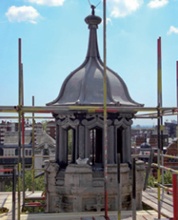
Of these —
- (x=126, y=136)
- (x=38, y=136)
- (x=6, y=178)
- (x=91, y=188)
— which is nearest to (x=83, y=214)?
(x=91, y=188)

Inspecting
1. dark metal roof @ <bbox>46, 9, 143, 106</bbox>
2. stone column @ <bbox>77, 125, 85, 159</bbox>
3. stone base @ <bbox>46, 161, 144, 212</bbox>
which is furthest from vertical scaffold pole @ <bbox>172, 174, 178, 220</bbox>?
stone column @ <bbox>77, 125, 85, 159</bbox>

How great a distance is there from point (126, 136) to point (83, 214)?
357 centimetres

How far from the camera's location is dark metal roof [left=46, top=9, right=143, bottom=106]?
13.6 metres

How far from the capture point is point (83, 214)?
40.2 feet

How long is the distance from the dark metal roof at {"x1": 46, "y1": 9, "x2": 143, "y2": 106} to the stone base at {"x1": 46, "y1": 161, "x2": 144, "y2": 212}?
2.39 m

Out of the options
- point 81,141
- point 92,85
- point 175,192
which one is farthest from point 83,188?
point 175,192

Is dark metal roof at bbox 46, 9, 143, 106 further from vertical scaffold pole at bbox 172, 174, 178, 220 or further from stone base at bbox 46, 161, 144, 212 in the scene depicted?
vertical scaffold pole at bbox 172, 174, 178, 220

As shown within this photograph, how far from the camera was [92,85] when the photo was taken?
13852mm

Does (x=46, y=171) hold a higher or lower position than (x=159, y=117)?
lower

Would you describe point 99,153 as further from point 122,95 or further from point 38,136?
point 38,136

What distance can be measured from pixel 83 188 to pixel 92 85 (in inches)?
152

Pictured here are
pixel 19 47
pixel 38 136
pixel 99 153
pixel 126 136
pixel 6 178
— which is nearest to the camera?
pixel 19 47

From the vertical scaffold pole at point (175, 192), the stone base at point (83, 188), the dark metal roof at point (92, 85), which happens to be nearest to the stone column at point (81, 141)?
the stone base at point (83, 188)

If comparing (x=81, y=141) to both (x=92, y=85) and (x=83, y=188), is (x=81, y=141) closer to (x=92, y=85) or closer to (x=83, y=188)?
(x=83, y=188)
